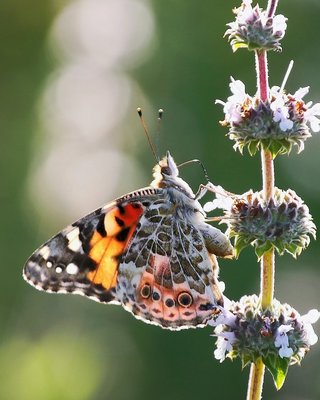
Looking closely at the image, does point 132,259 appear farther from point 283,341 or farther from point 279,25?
point 279,25

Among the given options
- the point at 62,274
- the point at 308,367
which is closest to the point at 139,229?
the point at 62,274

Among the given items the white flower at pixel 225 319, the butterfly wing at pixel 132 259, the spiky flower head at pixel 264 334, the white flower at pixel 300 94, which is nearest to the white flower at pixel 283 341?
the spiky flower head at pixel 264 334

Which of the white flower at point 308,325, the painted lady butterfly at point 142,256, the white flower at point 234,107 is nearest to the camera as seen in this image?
the white flower at point 234,107

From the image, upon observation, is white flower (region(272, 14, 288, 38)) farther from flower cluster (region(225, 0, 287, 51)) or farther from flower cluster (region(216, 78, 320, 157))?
flower cluster (region(216, 78, 320, 157))

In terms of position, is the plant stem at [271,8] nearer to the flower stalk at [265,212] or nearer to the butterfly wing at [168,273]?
the flower stalk at [265,212]

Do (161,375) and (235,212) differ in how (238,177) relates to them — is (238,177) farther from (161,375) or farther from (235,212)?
(235,212)

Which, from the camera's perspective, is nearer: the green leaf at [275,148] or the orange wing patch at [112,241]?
the green leaf at [275,148]
